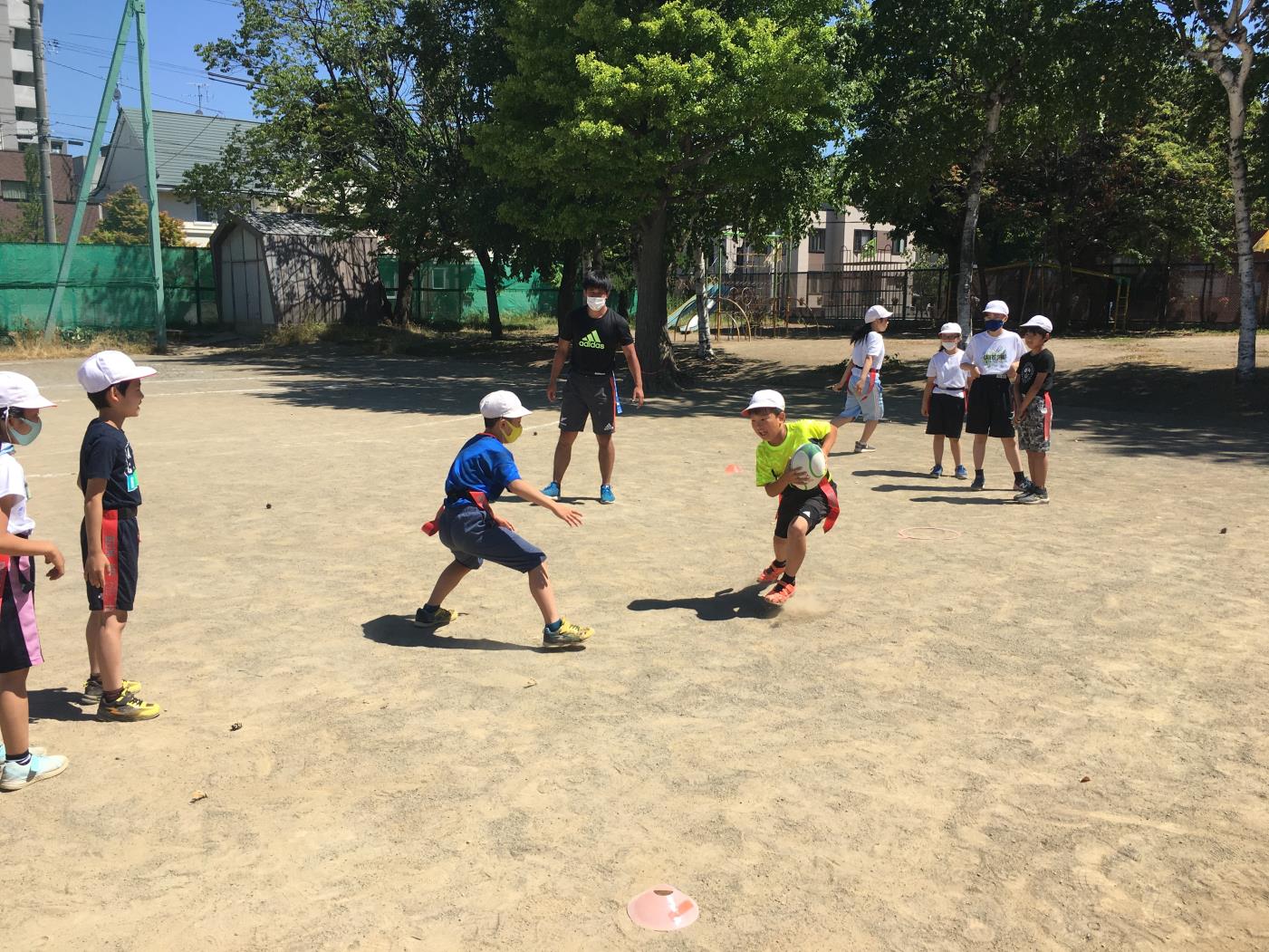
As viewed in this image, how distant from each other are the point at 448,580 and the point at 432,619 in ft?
0.92

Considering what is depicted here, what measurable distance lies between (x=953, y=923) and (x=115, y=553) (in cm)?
373

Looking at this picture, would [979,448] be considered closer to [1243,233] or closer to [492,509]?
[492,509]

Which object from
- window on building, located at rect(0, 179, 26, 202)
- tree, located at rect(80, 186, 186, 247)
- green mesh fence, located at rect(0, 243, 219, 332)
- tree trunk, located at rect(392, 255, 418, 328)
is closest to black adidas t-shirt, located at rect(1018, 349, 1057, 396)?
green mesh fence, located at rect(0, 243, 219, 332)

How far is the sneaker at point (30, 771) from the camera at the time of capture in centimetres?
414

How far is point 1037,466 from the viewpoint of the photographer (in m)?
9.64

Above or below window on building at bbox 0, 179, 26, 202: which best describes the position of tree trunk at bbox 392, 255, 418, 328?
below

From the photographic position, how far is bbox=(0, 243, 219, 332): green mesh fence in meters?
28.2

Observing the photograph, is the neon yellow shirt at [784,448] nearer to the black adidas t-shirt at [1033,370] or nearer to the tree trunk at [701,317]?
the black adidas t-shirt at [1033,370]

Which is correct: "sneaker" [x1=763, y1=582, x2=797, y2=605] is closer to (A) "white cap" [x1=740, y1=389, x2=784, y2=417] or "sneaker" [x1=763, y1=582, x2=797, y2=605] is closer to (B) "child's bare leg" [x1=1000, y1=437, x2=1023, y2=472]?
(A) "white cap" [x1=740, y1=389, x2=784, y2=417]

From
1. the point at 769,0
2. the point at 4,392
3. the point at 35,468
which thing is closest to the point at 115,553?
the point at 4,392

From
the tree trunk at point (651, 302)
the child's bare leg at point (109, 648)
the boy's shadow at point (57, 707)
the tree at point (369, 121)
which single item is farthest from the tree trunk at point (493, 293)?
the child's bare leg at point (109, 648)

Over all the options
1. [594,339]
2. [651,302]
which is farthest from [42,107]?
[594,339]

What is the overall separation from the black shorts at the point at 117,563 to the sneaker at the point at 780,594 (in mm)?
3538

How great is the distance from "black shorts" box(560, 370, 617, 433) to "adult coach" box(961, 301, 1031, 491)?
344 centimetres
